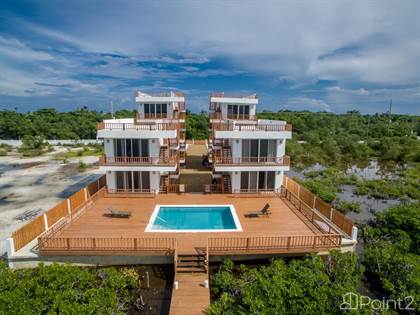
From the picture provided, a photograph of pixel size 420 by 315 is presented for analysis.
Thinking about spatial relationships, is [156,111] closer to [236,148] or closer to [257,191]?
[236,148]

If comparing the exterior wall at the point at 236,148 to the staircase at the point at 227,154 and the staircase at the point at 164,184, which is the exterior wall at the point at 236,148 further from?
the staircase at the point at 164,184

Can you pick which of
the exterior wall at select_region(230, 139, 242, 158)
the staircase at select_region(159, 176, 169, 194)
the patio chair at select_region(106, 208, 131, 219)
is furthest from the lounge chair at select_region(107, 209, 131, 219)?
the exterior wall at select_region(230, 139, 242, 158)

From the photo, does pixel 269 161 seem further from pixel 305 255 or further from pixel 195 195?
pixel 305 255

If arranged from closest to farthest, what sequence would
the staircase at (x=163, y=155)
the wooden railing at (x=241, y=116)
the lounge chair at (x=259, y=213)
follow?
the lounge chair at (x=259, y=213)
the staircase at (x=163, y=155)
the wooden railing at (x=241, y=116)

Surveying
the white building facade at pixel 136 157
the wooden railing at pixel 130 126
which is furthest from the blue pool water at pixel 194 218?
the wooden railing at pixel 130 126

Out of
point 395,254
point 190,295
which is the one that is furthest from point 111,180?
point 395,254

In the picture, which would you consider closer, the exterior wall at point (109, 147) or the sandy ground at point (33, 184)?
the exterior wall at point (109, 147)

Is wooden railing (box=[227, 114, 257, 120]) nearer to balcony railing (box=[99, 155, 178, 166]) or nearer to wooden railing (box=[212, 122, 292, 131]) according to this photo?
wooden railing (box=[212, 122, 292, 131])

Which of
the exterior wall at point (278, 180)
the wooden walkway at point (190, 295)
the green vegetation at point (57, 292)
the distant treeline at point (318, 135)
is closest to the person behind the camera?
the green vegetation at point (57, 292)
